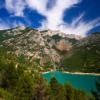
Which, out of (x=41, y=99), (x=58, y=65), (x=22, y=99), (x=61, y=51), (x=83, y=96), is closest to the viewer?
(x=61, y=51)

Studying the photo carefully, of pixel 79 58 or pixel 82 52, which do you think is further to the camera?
pixel 79 58

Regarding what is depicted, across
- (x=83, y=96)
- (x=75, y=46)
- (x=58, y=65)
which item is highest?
(x=75, y=46)

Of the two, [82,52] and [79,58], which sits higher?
[79,58]

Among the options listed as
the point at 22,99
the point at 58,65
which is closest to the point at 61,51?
the point at 58,65

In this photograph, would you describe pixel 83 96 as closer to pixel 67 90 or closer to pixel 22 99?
pixel 67 90

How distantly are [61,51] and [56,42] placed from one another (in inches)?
12.8

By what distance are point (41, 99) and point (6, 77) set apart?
19354mm

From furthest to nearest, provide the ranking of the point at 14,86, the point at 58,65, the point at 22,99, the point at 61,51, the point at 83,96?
the point at 14,86 → the point at 83,96 → the point at 22,99 → the point at 58,65 → the point at 61,51

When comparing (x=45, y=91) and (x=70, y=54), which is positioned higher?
(x=70, y=54)

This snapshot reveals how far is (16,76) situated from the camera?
4719 centimetres

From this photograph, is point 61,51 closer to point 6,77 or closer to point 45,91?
point 45,91

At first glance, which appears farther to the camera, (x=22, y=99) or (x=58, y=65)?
(x=22, y=99)

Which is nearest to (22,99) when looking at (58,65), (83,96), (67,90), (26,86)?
(26,86)

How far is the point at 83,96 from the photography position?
4147 centimetres
